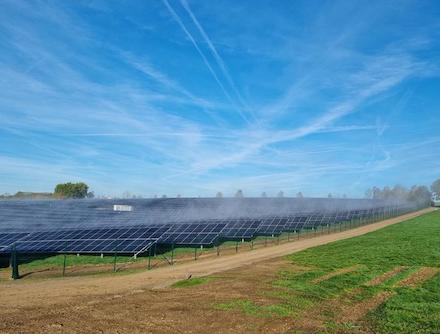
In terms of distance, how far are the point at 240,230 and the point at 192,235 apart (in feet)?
23.6

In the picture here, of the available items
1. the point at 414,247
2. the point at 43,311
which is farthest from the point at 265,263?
the point at 43,311

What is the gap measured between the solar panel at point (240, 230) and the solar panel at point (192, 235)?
1000 millimetres

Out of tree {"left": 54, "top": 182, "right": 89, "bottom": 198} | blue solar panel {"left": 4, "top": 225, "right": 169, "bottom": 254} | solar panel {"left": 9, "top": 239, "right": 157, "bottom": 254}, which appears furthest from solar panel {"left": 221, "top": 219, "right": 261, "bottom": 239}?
tree {"left": 54, "top": 182, "right": 89, "bottom": 198}

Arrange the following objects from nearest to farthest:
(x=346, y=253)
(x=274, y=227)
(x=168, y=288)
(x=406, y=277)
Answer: (x=168, y=288)
(x=406, y=277)
(x=346, y=253)
(x=274, y=227)

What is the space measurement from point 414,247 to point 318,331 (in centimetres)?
2342

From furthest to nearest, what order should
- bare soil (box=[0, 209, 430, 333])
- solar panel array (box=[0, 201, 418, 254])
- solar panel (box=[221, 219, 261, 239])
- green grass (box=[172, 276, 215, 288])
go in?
solar panel (box=[221, 219, 261, 239]) → solar panel array (box=[0, 201, 418, 254]) → green grass (box=[172, 276, 215, 288]) → bare soil (box=[0, 209, 430, 333])

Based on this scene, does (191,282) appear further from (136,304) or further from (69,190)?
(69,190)

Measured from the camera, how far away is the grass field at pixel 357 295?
1328cm

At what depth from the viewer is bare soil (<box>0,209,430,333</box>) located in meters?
12.8

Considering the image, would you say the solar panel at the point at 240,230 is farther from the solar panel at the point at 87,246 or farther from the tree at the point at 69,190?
the tree at the point at 69,190

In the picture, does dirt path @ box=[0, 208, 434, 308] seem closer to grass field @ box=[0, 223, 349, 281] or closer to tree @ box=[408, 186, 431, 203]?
grass field @ box=[0, 223, 349, 281]

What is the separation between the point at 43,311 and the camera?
14914mm

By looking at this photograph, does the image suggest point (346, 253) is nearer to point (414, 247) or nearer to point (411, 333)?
point (414, 247)

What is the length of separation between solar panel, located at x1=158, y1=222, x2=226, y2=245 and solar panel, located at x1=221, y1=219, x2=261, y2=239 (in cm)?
100
